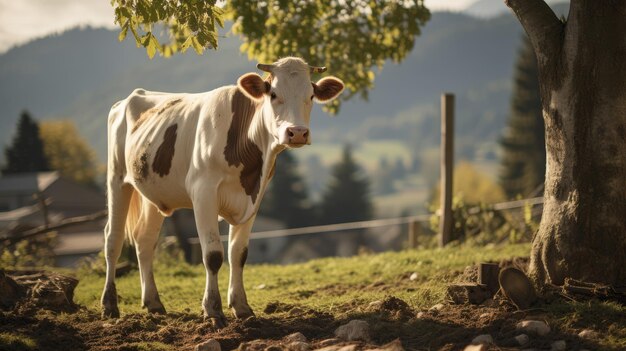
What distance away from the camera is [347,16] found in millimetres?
13078

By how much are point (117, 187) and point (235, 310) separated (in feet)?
7.58

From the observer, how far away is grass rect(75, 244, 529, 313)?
8930mm

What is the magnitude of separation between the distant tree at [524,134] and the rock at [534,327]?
220 ft

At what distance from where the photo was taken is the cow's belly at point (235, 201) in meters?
7.81

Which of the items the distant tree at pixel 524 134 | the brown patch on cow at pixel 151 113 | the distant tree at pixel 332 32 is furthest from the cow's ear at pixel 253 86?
the distant tree at pixel 524 134

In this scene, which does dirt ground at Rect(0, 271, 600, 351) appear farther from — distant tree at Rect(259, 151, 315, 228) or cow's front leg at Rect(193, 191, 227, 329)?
distant tree at Rect(259, 151, 315, 228)

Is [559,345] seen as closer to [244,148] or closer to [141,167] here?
[244,148]

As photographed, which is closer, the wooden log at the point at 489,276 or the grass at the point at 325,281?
the wooden log at the point at 489,276

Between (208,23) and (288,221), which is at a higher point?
(208,23)

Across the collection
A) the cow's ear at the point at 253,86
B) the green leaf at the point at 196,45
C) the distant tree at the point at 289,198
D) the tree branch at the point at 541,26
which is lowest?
the distant tree at the point at 289,198

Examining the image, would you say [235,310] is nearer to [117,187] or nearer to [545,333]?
[117,187]

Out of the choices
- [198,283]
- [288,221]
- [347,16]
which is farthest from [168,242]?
[288,221]

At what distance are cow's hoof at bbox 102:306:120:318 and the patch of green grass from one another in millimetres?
1573

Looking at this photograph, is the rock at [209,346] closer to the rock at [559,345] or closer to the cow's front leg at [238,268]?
the cow's front leg at [238,268]
